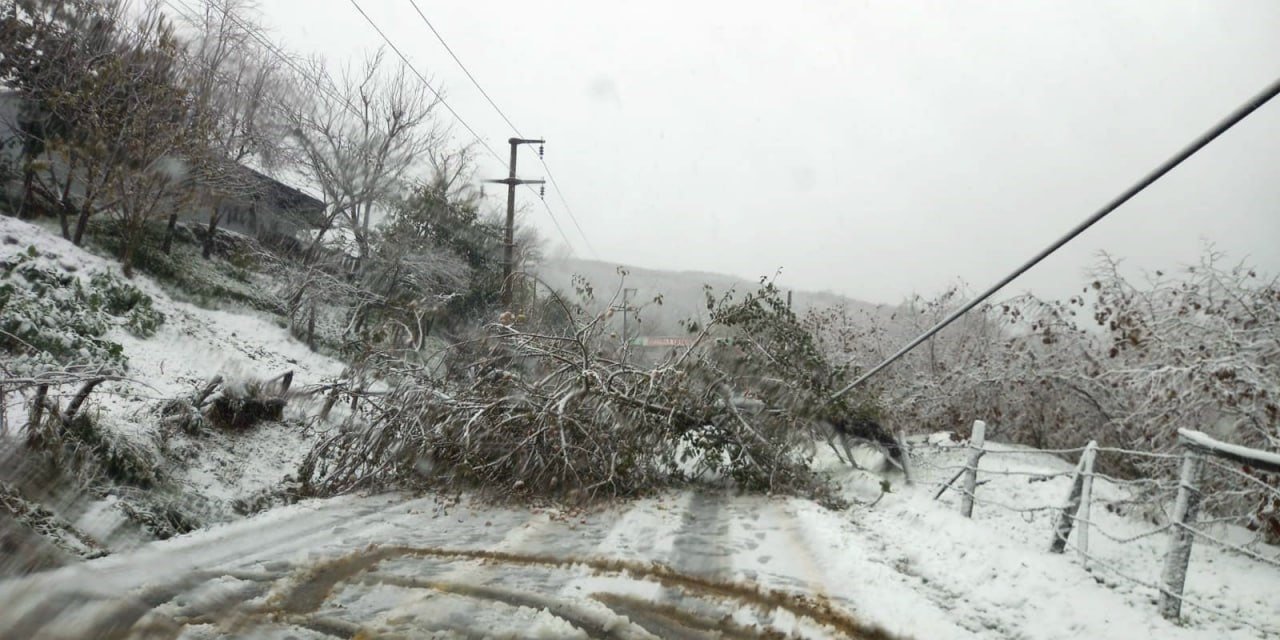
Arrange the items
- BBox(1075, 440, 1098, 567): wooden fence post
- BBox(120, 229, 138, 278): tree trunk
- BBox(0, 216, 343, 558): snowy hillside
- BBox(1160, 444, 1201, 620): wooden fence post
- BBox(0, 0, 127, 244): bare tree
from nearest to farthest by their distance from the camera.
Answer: BBox(1160, 444, 1201, 620): wooden fence post → BBox(0, 216, 343, 558): snowy hillside → BBox(1075, 440, 1098, 567): wooden fence post → BBox(0, 0, 127, 244): bare tree → BBox(120, 229, 138, 278): tree trunk

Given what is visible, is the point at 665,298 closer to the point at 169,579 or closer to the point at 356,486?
the point at 356,486

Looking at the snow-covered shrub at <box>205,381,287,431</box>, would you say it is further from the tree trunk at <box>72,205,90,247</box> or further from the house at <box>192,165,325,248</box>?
the house at <box>192,165,325,248</box>

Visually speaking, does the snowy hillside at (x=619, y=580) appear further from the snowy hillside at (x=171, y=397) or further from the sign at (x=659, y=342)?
the sign at (x=659, y=342)

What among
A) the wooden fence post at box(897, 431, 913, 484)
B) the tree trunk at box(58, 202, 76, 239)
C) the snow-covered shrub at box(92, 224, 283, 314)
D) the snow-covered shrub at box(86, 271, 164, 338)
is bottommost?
the wooden fence post at box(897, 431, 913, 484)

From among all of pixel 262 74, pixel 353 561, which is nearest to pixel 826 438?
pixel 353 561

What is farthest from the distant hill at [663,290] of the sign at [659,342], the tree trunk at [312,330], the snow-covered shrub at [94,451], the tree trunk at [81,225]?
the tree trunk at [81,225]

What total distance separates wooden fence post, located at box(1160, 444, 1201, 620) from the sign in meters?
5.11

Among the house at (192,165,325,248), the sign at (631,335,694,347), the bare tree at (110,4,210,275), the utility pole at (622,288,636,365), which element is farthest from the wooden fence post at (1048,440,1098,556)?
the house at (192,165,325,248)

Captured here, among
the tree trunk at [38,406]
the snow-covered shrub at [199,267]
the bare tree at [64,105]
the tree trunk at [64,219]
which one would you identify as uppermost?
the bare tree at [64,105]

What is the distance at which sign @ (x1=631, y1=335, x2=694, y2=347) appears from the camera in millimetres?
8367

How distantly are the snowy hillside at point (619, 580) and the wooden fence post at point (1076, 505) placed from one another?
21 cm

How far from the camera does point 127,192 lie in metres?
10.7

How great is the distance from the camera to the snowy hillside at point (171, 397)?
386 centimetres

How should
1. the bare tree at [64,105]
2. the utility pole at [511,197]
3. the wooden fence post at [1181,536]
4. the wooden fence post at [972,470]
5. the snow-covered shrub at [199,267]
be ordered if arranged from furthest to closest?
the utility pole at [511,197]
the snow-covered shrub at [199,267]
the bare tree at [64,105]
the wooden fence post at [972,470]
the wooden fence post at [1181,536]
